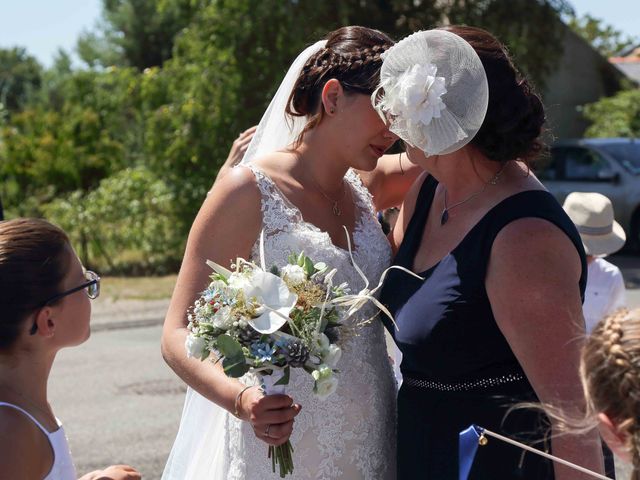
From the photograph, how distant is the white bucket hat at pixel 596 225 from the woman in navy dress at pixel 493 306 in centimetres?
266

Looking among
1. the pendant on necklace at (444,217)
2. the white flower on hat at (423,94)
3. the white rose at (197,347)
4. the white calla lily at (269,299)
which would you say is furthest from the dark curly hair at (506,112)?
the white rose at (197,347)

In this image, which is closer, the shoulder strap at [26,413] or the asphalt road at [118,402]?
the shoulder strap at [26,413]

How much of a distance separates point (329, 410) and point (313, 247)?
1.58 feet

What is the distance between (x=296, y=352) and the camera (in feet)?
7.86

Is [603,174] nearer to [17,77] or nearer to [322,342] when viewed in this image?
[322,342]

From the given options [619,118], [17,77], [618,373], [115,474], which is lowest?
[17,77]

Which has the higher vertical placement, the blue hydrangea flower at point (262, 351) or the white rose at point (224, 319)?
the white rose at point (224, 319)

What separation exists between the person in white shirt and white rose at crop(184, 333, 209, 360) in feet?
9.27

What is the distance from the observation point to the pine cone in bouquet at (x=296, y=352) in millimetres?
2393

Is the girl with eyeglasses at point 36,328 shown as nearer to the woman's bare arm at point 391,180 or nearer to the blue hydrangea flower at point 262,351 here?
the blue hydrangea flower at point 262,351

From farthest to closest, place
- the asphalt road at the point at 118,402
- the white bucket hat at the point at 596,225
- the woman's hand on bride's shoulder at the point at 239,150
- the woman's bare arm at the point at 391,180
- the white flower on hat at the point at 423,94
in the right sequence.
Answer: the asphalt road at the point at 118,402 < the white bucket hat at the point at 596,225 < the woman's hand on bride's shoulder at the point at 239,150 < the woman's bare arm at the point at 391,180 < the white flower on hat at the point at 423,94

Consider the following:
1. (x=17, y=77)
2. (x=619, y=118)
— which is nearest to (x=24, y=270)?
(x=619, y=118)

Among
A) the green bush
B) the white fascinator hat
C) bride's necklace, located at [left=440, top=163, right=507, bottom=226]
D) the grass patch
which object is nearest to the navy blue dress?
bride's necklace, located at [left=440, top=163, right=507, bottom=226]

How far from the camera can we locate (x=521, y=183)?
102 inches
